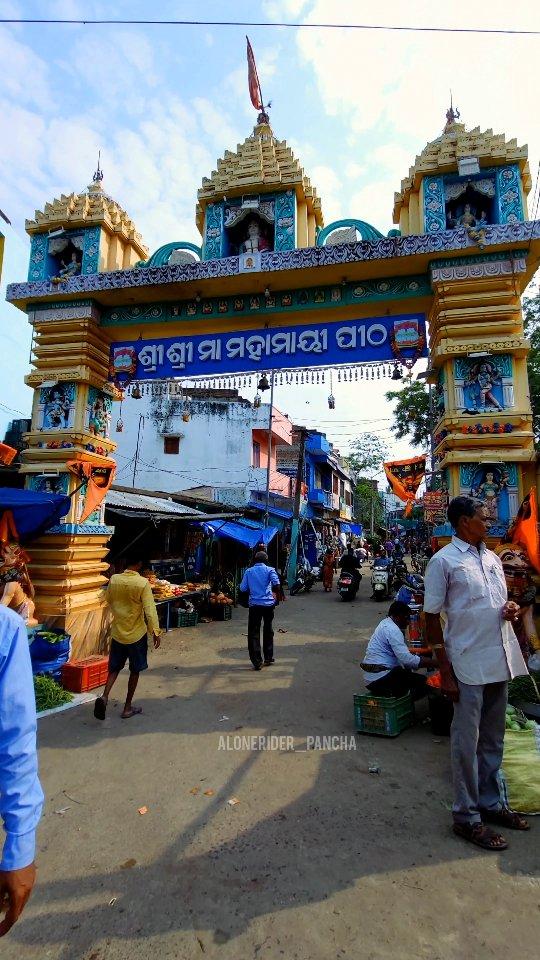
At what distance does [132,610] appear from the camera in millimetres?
5500

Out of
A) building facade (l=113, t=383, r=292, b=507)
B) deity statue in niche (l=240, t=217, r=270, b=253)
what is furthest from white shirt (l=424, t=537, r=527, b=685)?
building facade (l=113, t=383, r=292, b=507)

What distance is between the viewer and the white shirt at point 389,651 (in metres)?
4.90

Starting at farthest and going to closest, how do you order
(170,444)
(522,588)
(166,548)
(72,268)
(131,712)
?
(170,444)
(166,548)
(72,268)
(131,712)
(522,588)

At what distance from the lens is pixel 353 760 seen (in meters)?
4.26

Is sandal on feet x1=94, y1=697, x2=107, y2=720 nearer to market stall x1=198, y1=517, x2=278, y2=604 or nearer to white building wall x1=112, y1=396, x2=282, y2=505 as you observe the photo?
market stall x1=198, y1=517, x2=278, y2=604

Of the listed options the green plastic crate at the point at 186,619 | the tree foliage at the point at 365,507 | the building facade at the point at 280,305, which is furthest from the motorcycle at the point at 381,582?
the tree foliage at the point at 365,507

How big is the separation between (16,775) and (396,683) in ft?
13.6

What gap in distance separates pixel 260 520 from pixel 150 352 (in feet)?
46.7

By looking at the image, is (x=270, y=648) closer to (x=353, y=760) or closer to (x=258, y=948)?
(x=353, y=760)

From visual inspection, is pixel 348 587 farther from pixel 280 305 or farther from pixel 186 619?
pixel 280 305

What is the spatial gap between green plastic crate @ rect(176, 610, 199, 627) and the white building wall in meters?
11.8

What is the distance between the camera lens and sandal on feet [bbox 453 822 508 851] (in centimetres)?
295

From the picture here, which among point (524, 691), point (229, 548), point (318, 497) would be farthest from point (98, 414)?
point (318, 497)

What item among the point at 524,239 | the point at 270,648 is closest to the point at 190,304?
the point at 524,239
